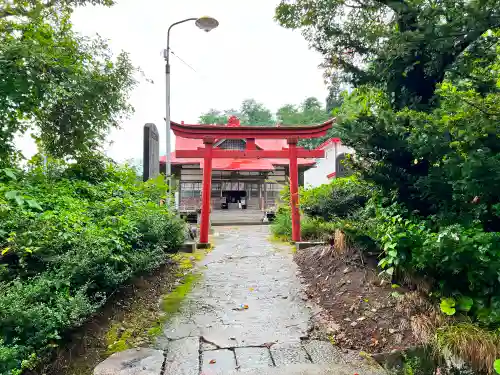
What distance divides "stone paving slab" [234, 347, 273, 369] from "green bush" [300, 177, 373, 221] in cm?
432

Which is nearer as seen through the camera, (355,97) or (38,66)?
(38,66)

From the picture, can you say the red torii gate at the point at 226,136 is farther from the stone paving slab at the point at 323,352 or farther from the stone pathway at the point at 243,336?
the stone paving slab at the point at 323,352

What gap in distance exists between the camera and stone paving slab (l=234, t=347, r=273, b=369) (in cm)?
296

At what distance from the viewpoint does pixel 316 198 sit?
8141mm

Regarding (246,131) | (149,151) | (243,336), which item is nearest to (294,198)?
(246,131)

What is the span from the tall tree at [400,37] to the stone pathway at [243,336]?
3091mm

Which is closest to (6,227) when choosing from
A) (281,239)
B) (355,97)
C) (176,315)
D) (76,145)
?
(176,315)

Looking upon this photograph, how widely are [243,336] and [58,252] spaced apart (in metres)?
2.15

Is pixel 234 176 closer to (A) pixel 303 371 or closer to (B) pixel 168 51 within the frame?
(B) pixel 168 51

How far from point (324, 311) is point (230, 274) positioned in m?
2.27

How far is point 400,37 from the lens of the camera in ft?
10.7

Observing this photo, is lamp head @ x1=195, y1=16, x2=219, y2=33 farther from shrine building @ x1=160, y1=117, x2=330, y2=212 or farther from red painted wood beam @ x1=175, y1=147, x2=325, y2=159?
shrine building @ x1=160, y1=117, x2=330, y2=212

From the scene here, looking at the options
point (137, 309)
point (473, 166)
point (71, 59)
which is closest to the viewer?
point (473, 166)

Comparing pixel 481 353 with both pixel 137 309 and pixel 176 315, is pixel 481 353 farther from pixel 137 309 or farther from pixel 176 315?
pixel 137 309
